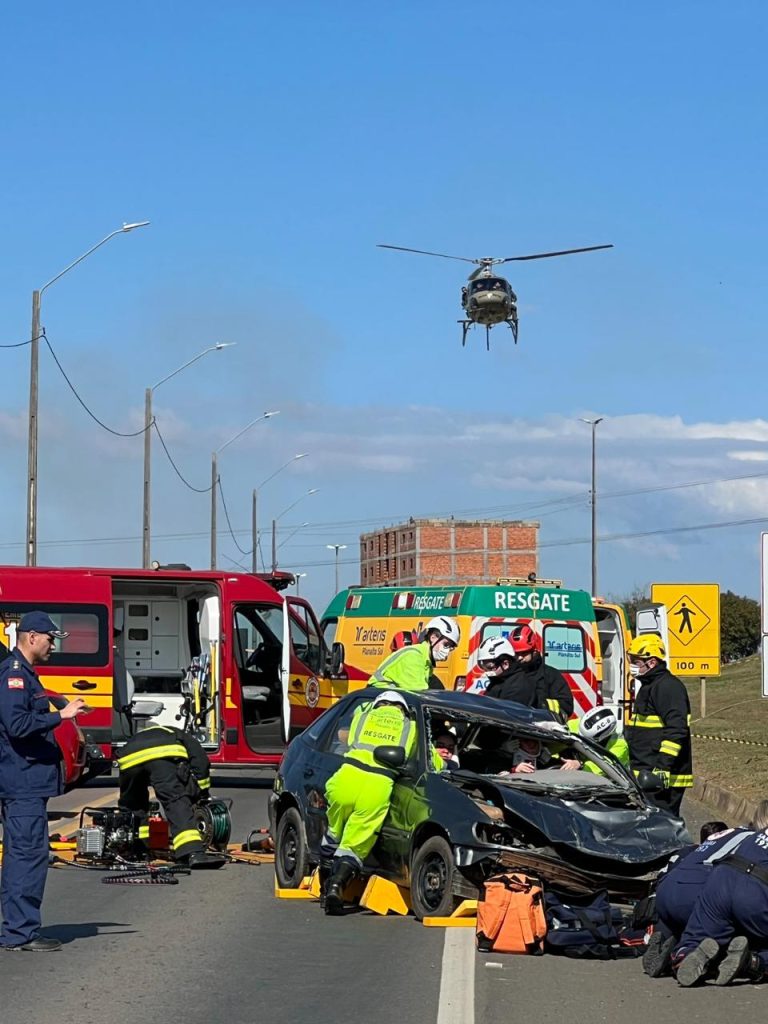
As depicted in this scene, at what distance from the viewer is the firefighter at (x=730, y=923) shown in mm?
8430

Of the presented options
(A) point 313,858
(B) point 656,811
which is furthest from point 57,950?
(B) point 656,811

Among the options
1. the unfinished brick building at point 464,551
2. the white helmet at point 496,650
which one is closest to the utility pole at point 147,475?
the unfinished brick building at point 464,551

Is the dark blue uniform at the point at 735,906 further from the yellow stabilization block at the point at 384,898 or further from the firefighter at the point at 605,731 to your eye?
the firefighter at the point at 605,731

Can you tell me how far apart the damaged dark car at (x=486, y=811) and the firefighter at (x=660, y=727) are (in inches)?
33.7

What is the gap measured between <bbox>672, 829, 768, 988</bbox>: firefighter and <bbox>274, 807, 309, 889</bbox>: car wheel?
378cm

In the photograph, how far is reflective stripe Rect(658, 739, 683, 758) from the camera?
40.6 feet

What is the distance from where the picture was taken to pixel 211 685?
2042 cm

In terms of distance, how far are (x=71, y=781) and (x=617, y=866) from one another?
842 cm

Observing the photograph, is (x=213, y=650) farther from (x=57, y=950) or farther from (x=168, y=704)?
(x=57, y=950)

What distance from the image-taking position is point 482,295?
3172 cm

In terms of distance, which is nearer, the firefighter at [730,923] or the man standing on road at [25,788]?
the firefighter at [730,923]

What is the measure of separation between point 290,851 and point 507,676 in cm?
442

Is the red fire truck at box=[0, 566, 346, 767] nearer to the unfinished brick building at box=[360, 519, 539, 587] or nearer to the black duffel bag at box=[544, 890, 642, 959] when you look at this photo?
the black duffel bag at box=[544, 890, 642, 959]

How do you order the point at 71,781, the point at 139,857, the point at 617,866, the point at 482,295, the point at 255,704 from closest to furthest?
the point at 617,866, the point at 139,857, the point at 71,781, the point at 255,704, the point at 482,295
